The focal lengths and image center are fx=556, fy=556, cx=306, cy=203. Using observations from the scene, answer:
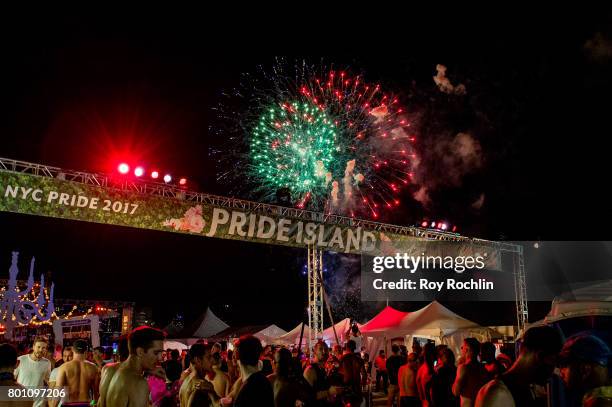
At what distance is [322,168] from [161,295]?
117 ft

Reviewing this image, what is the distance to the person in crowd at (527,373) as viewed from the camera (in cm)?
312

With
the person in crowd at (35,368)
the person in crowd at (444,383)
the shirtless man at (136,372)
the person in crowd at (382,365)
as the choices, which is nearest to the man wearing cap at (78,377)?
the person in crowd at (35,368)

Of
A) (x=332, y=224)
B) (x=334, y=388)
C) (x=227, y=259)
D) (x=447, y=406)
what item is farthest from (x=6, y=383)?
(x=227, y=259)

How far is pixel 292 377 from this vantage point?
5.29 meters

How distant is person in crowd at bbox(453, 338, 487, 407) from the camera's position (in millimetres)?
6648

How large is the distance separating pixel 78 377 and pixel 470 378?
5.40 m

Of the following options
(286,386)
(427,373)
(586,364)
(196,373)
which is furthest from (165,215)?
(586,364)

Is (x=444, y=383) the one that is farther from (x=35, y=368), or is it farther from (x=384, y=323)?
(x=384, y=323)

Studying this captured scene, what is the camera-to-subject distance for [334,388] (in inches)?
282

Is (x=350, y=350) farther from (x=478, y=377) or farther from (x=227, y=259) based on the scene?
(x=227, y=259)

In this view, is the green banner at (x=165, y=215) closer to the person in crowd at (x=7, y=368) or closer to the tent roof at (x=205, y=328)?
Answer: the person in crowd at (x=7, y=368)

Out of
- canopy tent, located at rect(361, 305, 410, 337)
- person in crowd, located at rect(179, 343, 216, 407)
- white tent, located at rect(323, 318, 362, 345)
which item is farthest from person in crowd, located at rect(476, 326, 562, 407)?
white tent, located at rect(323, 318, 362, 345)

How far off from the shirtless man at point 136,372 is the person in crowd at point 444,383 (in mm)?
4914

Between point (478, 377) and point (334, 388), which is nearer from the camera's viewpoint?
point (478, 377)
